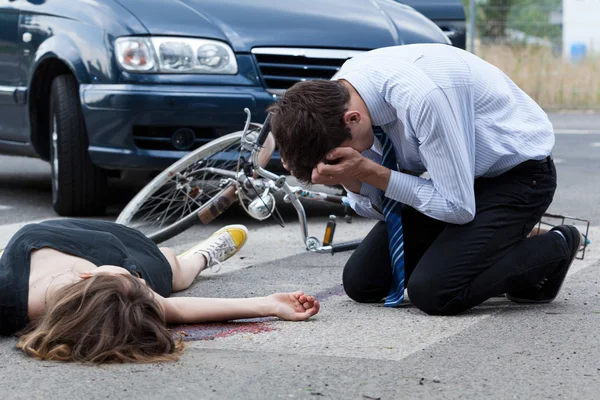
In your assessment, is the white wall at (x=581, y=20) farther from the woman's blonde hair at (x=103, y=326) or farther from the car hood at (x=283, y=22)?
the woman's blonde hair at (x=103, y=326)

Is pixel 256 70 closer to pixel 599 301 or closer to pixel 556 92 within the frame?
pixel 599 301

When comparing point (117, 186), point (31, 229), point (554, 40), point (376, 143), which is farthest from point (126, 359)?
point (554, 40)

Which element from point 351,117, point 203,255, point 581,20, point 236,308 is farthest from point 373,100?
point 581,20

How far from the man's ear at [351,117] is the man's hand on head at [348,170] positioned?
9 cm

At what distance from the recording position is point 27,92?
7676 millimetres

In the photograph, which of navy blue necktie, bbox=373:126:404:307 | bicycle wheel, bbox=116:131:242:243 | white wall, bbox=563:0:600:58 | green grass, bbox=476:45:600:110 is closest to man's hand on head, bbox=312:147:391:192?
navy blue necktie, bbox=373:126:404:307

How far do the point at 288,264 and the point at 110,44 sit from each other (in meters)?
1.84

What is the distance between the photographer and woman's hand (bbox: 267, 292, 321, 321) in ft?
14.9

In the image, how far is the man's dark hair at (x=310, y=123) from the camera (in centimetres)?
428

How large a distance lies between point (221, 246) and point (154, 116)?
4.51 ft

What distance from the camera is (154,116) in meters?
6.82

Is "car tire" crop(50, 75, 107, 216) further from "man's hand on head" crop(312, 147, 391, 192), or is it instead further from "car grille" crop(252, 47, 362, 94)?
"man's hand on head" crop(312, 147, 391, 192)

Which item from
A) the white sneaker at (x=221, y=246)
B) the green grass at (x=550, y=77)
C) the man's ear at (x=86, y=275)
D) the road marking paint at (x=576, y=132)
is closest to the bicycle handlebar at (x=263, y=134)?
the white sneaker at (x=221, y=246)

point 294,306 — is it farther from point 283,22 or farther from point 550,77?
point 550,77
